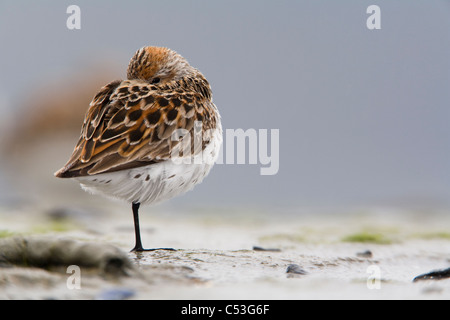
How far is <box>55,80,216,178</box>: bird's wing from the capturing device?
5.34 metres

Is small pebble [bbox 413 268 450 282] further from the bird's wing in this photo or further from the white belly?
the bird's wing

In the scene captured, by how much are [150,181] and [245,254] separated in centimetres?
121

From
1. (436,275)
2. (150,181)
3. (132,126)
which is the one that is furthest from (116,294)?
(436,275)

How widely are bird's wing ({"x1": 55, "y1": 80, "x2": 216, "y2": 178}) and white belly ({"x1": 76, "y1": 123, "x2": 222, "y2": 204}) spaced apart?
9 centimetres

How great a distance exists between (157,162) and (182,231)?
2893mm

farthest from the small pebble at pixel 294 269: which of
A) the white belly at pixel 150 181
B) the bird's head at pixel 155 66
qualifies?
the bird's head at pixel 155 66

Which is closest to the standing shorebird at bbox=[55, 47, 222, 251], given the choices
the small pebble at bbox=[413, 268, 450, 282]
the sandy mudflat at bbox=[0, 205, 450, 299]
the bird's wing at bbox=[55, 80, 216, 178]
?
the bird's wing at bbox=[55, 80, 216, 178]

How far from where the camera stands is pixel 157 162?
17.8 feet

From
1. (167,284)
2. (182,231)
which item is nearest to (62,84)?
(182,231)

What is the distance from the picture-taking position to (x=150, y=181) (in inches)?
214

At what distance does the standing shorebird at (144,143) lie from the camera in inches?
211

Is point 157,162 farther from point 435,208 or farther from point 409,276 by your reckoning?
point 435,208

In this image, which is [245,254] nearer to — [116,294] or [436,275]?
[436,275]

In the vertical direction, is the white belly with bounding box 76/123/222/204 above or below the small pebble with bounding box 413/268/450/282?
above
